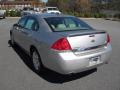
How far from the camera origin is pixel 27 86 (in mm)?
4938

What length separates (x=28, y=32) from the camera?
6.41m

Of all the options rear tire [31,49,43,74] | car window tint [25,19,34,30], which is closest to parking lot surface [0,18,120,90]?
rear tire [31,49,43,74]

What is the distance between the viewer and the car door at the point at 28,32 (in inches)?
242

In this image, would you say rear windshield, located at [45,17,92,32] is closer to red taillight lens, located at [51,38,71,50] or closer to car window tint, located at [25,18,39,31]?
car window tint, located at [25,18,39,31]

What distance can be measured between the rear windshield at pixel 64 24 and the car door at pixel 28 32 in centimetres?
52

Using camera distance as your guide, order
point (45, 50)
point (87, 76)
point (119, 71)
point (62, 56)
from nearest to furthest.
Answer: point (62, 56) < point (45, 50) < point (87, 76) < point (119, 71)

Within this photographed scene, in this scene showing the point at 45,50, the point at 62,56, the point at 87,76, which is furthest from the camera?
the point at 87,76

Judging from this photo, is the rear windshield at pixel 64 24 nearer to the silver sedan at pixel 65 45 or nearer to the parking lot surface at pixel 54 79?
the silver sedan at pixel 65 45

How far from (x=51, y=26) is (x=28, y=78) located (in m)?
1.43

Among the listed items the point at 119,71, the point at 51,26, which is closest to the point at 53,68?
the point at 51,26

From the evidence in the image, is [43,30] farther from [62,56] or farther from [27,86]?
[27,86]

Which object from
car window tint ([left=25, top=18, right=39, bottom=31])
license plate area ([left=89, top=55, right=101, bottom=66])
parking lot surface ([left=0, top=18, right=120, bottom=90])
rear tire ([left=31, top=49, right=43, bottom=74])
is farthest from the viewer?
car window tint ([left=25, top=18, right=39, bottom=31])

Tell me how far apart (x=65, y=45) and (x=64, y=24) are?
1243 millimetres

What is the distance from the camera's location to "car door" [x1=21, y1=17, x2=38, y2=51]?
614 centimetres
